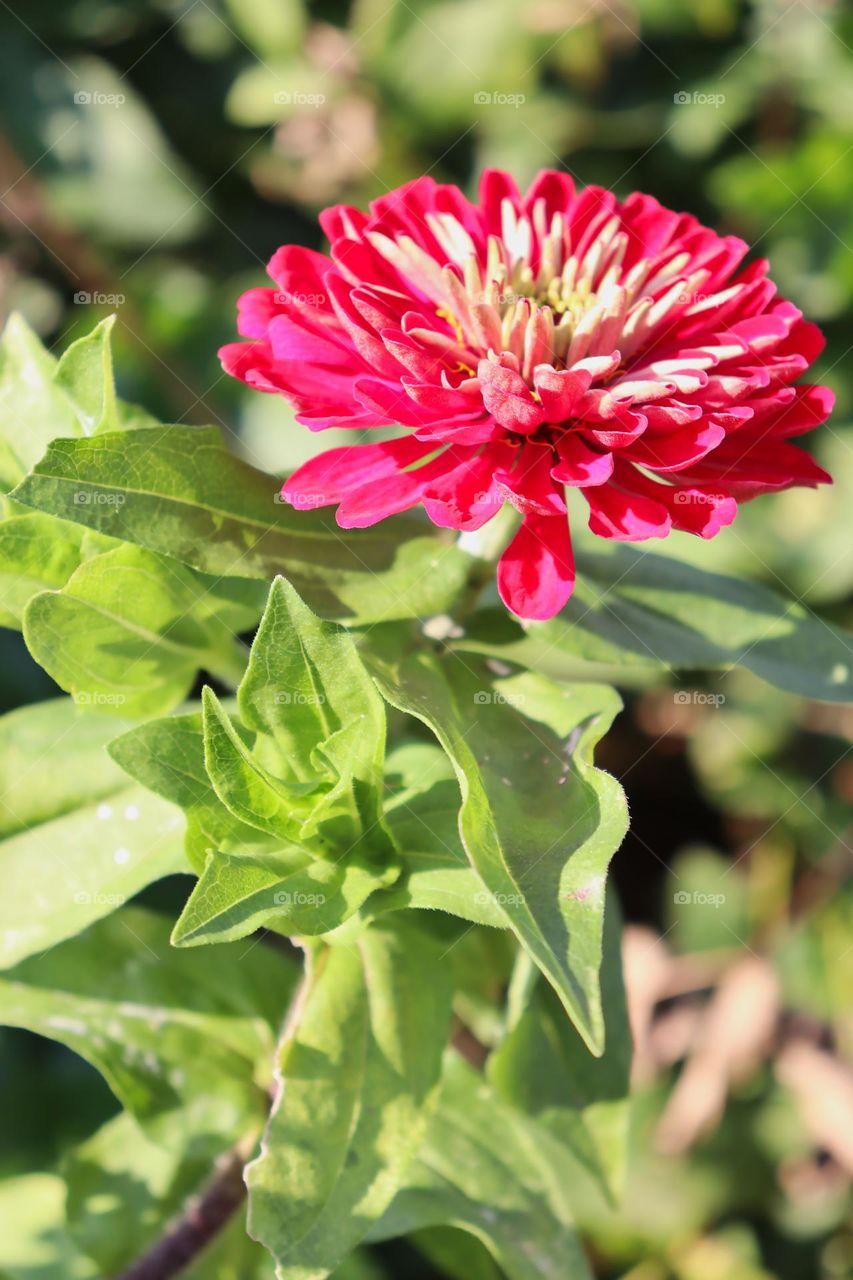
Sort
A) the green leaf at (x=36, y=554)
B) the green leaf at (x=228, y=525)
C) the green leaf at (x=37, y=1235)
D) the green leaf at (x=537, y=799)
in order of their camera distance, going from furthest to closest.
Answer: the green leaf at (x=37, y=1235) < the green leaf at (x=36, y=554) < the green leaf at (x=228, y=525) < the green leaf at (x=537, y=799)

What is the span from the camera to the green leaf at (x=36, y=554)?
3.28 ft

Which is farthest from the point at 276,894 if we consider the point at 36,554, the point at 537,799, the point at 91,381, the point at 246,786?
the point at 91,381

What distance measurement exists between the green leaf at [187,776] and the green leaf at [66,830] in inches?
3.4

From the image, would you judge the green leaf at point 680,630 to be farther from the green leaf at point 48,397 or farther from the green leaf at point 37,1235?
the green leaf at point 37,1235

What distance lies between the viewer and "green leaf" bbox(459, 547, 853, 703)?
1075 millimetres

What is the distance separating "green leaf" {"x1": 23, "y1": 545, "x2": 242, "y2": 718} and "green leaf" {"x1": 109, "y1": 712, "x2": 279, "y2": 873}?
0.33 ft

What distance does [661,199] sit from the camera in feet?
8.13

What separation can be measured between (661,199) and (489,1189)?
193 cm

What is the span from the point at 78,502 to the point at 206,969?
613 mm

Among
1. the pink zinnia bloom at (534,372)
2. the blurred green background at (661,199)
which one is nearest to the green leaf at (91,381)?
the pink zinnia bloom at (534,372)

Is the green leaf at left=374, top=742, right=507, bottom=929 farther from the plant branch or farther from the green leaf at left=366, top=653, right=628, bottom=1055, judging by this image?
the plant branch

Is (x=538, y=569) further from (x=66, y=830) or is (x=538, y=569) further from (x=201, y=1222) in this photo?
(x=201, y=1222)

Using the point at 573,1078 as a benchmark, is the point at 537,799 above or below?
above

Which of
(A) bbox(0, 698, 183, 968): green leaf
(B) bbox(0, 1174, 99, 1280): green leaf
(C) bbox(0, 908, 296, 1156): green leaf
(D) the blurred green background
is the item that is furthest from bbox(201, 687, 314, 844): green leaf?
(D) the blurred green background
